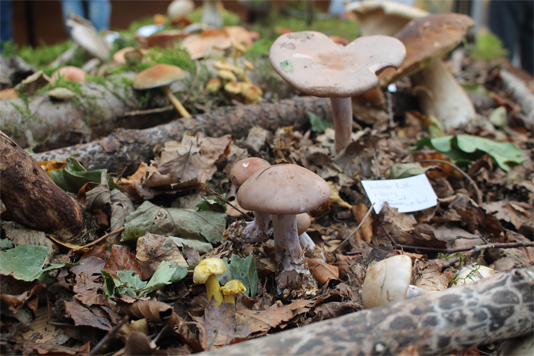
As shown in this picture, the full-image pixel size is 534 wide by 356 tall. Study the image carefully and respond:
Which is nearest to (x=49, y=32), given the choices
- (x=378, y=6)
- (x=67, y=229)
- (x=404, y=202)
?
(x=378, y=6)

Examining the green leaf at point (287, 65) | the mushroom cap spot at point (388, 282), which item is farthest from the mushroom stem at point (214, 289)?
the green leaf at point (287, 65)

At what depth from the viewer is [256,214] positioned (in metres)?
2.10

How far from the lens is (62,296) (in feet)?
5.66

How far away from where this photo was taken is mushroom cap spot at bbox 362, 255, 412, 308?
148cm

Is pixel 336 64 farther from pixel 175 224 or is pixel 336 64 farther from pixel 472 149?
pixel 472 149

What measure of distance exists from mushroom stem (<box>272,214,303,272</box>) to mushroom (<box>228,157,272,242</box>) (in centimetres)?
17

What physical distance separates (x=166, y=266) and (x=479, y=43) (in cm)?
990

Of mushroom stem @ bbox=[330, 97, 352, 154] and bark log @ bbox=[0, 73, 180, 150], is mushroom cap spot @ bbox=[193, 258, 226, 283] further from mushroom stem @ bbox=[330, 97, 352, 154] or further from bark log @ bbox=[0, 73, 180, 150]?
bark log @ bbox=[0, 73, 180, 150]

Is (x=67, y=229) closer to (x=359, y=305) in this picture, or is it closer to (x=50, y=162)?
(x=50, y=162)

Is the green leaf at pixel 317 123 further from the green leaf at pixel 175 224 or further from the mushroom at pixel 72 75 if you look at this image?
the mushroom at pixel 72 75

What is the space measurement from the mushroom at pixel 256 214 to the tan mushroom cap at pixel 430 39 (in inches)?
98.1

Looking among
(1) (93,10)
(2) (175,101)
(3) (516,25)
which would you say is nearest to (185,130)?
(2) (175,101)

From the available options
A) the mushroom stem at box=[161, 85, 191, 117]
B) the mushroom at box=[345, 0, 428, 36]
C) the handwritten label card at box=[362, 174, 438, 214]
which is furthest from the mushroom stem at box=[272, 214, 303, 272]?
the mushroom at box=[345, 0, 428, 36]

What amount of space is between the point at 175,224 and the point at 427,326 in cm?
150
